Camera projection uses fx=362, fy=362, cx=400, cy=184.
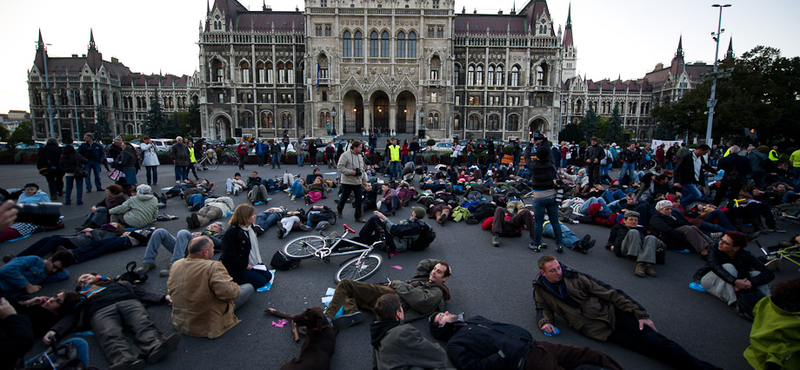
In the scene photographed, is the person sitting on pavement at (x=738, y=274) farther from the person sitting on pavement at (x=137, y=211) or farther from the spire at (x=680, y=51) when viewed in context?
the spire at (x=680, y=51)

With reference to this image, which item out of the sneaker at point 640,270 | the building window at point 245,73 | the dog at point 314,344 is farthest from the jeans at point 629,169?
the building window at point 245,73

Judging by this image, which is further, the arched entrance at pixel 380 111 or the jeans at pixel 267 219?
the arched entrance at pixel 380 111

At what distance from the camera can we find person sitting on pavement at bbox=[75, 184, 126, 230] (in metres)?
7.67

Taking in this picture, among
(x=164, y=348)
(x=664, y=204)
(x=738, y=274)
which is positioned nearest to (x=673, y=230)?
(x=664, y=204)

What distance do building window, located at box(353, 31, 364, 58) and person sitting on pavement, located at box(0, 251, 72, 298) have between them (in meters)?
41.4

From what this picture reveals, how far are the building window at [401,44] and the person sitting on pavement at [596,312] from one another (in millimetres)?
42980

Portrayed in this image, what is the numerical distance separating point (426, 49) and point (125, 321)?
4397 cm

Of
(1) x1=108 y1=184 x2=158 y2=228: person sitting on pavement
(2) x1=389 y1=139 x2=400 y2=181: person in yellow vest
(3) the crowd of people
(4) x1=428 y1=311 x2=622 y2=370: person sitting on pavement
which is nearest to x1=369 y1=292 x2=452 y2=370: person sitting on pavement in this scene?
(3) the crowd of people

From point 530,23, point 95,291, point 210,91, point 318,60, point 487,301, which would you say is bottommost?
Result: point 487,301

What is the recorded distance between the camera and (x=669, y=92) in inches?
2810

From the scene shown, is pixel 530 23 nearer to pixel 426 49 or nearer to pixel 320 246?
pixel 426 49

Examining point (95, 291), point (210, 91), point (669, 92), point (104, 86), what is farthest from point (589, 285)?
point (104, 86)

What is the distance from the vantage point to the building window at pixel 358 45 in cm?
4341

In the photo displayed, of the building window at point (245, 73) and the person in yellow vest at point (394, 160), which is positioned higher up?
the building window at point (245, 73)
